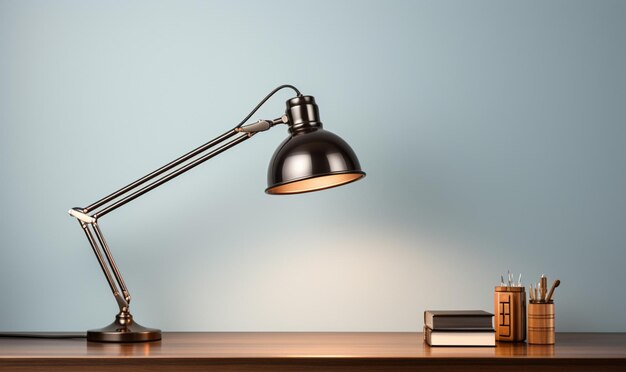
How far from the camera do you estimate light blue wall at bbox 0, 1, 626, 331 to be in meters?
1.90

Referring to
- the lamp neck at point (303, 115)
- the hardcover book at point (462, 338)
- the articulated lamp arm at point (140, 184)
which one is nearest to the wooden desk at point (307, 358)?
the hardcover book at point (462, 338)

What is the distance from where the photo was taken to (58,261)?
75.0 inches

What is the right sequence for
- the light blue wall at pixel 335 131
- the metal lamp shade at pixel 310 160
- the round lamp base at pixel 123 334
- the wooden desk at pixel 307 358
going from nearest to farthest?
the wooden desk at pixel 307 358 → the metal lamp shade at pixel 310 160 → the round lamp base at pixel 123 334 → the light blue wall at pixel 335 131

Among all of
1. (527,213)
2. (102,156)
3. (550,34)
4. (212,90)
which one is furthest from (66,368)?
(550,34)

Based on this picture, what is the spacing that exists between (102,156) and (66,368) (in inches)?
29.0

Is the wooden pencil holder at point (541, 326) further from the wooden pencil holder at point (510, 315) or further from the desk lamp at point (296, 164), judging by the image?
the desk lamp at point (296, 164)

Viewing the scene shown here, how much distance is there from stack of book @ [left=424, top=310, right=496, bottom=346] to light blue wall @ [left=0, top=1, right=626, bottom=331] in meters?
0.36

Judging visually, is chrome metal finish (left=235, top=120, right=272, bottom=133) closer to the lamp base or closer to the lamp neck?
the lamp neck

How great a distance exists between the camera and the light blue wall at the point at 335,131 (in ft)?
6.23

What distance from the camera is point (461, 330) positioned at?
1.51 meters

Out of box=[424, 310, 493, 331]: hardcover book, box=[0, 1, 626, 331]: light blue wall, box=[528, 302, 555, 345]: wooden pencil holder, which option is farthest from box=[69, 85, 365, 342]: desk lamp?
box=[528, 302, 555, 345]: wooden pencil holder

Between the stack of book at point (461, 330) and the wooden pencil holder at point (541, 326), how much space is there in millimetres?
112

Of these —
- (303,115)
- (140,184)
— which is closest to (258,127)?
(303,115)

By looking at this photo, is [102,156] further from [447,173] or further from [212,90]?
[447,173]
